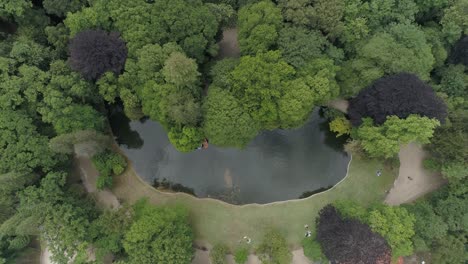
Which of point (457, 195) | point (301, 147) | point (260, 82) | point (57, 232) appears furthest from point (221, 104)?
point (457, 195)

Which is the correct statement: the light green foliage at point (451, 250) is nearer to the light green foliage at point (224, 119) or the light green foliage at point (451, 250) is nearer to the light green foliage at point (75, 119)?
the light green foliage at point (224, 119)

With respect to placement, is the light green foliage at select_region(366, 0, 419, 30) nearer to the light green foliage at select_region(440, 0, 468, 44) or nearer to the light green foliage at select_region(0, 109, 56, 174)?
the light green foliage at select_region(440, 0, 468, 44)

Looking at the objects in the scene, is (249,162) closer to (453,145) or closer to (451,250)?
(453,145)

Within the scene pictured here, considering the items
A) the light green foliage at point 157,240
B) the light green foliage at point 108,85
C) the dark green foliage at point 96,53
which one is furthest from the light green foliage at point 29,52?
the light green foliage at point 157,240

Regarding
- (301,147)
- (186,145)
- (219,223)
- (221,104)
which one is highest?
(221,104)

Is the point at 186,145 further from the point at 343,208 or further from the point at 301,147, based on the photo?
the point at 343,208
